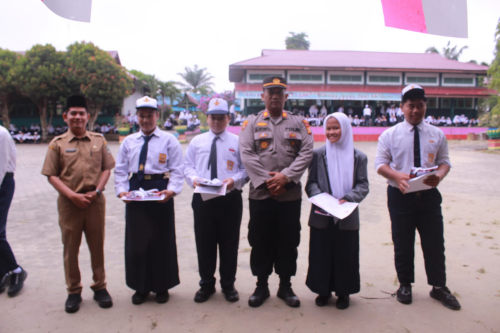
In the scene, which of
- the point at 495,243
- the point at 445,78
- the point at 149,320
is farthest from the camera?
the point at 445,78

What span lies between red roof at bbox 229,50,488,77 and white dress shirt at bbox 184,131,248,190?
869 inches

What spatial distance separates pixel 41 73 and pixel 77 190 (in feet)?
71.0

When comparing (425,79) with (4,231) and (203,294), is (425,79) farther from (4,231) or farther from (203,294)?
(4,231)

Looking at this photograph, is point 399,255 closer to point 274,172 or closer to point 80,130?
point 274,172

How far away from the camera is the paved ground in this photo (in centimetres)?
276

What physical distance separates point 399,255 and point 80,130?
2.94 m

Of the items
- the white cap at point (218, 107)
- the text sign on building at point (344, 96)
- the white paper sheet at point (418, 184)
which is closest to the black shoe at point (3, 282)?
the white cap at point (218, 107)

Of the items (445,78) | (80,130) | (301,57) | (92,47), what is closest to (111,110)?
(92,47)

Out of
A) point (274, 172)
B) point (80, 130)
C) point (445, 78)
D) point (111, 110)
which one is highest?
point (445, 78)

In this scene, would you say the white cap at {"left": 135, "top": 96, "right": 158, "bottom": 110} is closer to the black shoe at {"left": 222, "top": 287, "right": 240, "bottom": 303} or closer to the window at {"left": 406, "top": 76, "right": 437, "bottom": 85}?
the black shoe at {"left": 222, "top": 287, "right": 240, "bottom": 303}

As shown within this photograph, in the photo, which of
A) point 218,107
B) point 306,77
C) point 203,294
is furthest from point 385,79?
point 203,294

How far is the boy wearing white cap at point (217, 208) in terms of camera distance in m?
3.17

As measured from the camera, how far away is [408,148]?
3150 millimetres

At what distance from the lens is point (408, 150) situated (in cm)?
315
